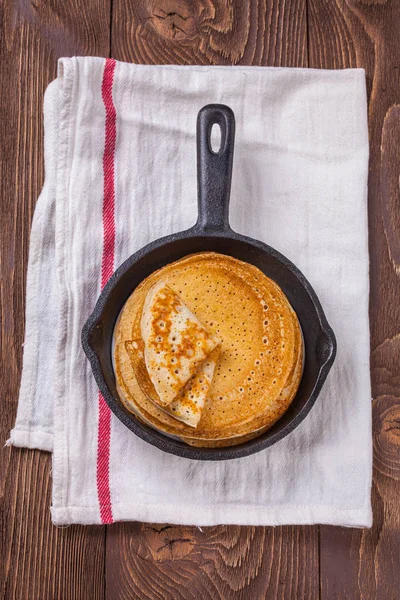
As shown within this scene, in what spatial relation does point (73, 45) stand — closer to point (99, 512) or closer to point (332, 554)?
point (99, 512)

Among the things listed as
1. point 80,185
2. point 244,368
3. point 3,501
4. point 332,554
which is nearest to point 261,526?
point 332,554

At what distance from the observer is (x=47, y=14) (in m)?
1.41

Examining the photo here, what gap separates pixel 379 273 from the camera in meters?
1.39

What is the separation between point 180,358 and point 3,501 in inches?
22.1

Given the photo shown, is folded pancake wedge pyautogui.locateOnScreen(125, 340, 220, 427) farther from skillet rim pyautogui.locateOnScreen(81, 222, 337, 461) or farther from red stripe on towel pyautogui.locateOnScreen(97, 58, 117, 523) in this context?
red stripe on towel pyautogui.locateOnScreen(97, 58, 117, 523)

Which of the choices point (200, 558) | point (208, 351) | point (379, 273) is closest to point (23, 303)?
point (208, 351)

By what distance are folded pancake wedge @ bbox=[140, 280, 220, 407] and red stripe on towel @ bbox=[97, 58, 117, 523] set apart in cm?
23

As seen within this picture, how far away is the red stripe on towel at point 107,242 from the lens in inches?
51.3

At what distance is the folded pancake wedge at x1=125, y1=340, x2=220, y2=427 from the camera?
3.64 ft

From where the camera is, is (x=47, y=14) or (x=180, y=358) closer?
(x=180, y=358)

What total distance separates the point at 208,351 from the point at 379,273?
49 centimetres

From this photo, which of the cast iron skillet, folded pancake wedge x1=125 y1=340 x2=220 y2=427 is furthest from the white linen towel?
folded pancake wedge x1=125 y1=340 x2=220 y2=427

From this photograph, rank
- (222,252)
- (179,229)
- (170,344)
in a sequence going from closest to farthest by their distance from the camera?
(170,344), (222,252), (179,229)

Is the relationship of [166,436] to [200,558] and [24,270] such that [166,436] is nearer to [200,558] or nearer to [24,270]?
[200,558]
